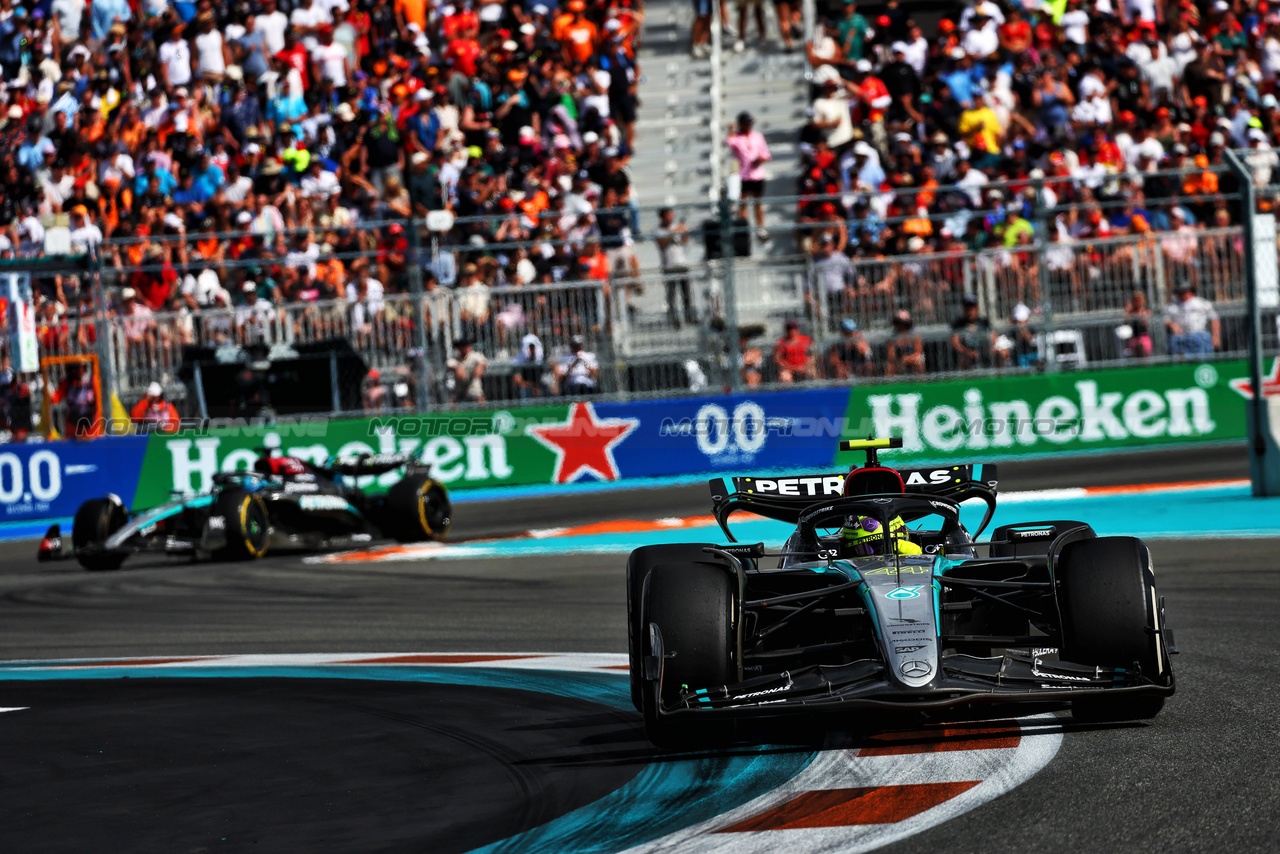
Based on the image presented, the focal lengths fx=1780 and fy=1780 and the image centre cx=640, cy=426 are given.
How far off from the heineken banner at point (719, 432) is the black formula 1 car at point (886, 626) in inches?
494

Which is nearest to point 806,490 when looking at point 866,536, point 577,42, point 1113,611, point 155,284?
point 866,536

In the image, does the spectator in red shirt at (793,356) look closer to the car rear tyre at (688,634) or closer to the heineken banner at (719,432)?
the heineken banner at (719,432)

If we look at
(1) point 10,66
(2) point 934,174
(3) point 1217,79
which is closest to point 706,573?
(2) point 934,174

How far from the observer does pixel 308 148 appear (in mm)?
Result: 23922

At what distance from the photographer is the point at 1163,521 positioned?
1431 centimetres

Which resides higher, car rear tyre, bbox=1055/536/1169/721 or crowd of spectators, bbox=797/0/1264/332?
crowd of spectators, bbox=797/0/1264/332

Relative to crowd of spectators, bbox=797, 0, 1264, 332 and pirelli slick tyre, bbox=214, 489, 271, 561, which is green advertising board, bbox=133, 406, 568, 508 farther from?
pirelli slick tyre, bbox=214, 489, 271, 561

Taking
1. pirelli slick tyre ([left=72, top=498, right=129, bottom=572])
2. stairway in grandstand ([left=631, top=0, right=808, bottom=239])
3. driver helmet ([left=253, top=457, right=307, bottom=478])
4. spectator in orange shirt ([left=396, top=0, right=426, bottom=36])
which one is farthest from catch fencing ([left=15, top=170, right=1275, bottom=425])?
spectator in orange shirt ([left=396, top=0, right=426, bottom=36])

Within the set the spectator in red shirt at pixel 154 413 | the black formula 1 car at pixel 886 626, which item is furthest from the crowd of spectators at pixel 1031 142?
the black formula 1 car at pixel 886 626

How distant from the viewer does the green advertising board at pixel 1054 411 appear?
63.6ft

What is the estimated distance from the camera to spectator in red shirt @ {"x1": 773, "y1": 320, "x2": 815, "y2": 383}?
19.1 metres

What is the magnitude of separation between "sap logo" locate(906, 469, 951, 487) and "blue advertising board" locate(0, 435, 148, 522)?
13628 mm

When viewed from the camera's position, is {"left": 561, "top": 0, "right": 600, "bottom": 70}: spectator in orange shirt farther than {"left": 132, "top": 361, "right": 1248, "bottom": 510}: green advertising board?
Yes

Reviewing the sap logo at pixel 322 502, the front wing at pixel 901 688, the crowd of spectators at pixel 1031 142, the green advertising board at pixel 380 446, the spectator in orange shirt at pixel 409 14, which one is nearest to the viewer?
the front wing at pixel 901 688
